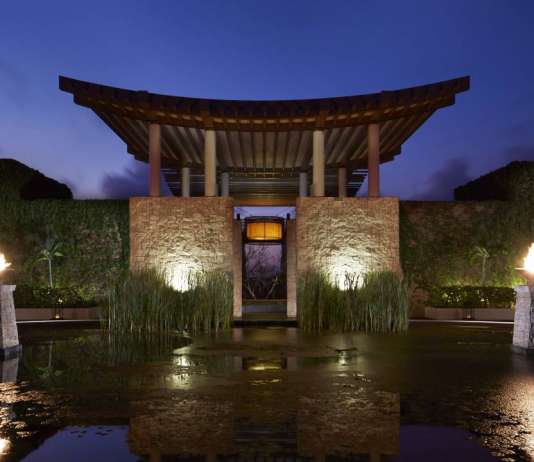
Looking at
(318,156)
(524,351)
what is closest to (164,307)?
(318,156)

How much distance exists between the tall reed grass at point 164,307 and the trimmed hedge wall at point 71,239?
3434 mm

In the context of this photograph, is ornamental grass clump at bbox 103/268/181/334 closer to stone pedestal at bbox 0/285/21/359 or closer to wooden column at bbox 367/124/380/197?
stone pedestal at bbox 0/285/21/359

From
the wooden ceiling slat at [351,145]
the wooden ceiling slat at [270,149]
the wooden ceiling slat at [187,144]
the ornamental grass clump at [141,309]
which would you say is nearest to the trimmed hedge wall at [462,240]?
the wooden ceiling slat at [351,145]

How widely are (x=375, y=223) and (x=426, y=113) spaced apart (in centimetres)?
280

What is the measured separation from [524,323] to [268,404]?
13.9 ft

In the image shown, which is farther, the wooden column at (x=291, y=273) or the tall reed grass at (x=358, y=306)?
the wooden column at (x=291, y=273)

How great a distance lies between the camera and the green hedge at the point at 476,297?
37.8 feet

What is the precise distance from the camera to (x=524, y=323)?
6375 millimetres

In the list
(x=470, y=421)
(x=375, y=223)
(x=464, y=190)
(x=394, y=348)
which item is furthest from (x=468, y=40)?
(x=470, y=421)

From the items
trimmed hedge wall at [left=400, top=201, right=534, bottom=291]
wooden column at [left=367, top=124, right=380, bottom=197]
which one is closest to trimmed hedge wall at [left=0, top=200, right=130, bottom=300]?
wooden column at [left=367, top=124, right=380, bottom=197]

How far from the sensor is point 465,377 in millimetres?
4625

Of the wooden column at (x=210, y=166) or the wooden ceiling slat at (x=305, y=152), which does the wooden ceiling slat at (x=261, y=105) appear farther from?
the wooden ceiling slat at (x=305, y=152)

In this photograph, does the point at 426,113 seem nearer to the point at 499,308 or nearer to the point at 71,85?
the point at 499,308

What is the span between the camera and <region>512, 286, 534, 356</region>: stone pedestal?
621 cm
